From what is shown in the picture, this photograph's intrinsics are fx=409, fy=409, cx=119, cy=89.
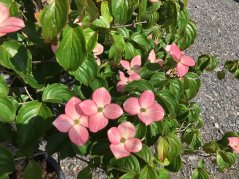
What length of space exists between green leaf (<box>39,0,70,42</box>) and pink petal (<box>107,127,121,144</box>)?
35 centimetres

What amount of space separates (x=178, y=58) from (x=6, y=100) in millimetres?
507

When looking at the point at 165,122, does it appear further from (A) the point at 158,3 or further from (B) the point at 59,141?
(A) the point at 158,3

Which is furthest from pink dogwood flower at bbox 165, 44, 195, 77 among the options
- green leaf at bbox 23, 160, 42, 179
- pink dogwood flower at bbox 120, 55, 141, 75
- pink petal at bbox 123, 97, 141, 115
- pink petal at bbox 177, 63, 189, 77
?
green leaf at bbox 23, 160, 42, 179

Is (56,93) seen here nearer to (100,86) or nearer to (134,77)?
(100,86)

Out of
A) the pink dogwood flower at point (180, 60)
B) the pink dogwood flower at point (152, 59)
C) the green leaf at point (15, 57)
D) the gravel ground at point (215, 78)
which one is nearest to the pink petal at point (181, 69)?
the pink dogwood flower at point (180, 60)

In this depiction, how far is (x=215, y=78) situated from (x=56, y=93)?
221cm

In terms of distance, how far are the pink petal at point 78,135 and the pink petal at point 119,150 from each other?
Result: 7 centimetres

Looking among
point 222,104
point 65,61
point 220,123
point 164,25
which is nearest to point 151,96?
point 65,61

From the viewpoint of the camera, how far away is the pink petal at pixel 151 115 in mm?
1008

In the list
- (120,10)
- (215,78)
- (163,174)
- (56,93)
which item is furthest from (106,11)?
(215,78)

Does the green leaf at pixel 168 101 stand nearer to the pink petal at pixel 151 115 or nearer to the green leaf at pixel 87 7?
the pink petal at pixel 151 115

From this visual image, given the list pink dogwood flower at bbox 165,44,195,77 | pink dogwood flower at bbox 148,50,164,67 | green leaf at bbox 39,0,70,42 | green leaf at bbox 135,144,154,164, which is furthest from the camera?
pink dogwood flower at bbox 148,50,164,67

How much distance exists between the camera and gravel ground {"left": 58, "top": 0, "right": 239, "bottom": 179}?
2348 mm

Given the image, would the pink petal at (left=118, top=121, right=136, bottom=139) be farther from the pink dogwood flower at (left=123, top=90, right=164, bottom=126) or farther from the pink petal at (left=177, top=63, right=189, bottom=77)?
the pink petal at (left=177, top=63, right=189, bottom=77)
